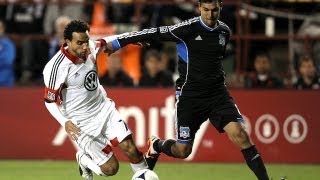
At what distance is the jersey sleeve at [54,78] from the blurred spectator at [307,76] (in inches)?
229

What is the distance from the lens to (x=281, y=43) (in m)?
16.9

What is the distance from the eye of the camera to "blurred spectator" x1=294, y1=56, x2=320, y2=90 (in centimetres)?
1590

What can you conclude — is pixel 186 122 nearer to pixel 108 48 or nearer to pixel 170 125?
pixel 108 48

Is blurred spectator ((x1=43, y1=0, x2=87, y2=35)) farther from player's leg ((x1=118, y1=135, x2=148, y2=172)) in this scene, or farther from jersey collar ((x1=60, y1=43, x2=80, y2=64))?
player's leg ((x1=118, y1=135, x2=148, y2=172))

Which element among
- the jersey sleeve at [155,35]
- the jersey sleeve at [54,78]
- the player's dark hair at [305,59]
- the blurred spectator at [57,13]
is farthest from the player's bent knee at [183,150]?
the blurred spectator at [57,13]

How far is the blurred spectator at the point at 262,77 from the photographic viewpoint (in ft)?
52.9

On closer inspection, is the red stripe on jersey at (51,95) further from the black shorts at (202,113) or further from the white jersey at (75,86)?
the black shorts at (202,113)

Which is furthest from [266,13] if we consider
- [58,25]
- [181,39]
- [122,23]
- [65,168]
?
[181,39]

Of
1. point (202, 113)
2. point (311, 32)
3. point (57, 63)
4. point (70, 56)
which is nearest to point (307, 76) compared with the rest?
point (311, 32)

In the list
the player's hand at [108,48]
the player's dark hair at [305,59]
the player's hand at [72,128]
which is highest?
the player's hand at [108,48]

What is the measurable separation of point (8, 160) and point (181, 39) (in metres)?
5.34

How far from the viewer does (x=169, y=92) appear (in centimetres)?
1576

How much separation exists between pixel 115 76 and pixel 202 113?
4873 millimetres

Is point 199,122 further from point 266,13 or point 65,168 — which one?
point 266,13
